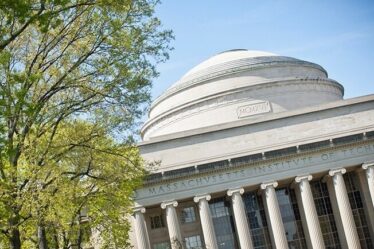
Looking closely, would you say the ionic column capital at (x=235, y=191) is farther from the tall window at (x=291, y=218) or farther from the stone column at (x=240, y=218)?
the tall window at (x=291, y=218)

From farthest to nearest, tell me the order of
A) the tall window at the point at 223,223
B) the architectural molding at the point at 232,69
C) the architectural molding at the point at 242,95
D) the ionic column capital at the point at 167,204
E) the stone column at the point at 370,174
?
the architectural molding at the point at 232,69, the architectural molding at the point at 242,95, the tall window at the point at 223,223, the stone column at the point at 370,174, the ionic column capital at the point at 167,204

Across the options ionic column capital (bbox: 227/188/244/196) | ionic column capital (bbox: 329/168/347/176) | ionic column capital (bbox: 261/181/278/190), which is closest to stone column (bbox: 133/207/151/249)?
ionic column capital (bbox: 227/188/244/196)

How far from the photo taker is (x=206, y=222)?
49.4 m

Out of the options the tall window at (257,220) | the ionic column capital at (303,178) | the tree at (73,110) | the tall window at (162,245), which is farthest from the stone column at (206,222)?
the tree at (73,110)

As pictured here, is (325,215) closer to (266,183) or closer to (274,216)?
(274,216)

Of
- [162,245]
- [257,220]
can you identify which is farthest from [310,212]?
[162,245]

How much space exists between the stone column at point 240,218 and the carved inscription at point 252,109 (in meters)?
11.5

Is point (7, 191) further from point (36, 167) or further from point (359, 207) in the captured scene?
point (359, 207)

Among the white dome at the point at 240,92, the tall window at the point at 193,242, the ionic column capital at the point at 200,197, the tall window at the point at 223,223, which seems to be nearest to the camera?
the ionic column capital at the point at 200,197

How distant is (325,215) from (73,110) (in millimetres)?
36345

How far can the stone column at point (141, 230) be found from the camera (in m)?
48.3

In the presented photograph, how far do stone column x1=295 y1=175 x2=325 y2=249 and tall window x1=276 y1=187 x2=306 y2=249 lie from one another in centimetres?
221

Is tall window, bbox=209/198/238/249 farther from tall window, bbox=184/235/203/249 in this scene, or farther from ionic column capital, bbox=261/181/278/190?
ionic column capital, bbox=261/181/278/190

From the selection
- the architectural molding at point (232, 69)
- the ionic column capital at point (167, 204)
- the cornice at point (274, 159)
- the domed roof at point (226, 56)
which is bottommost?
the ionic column capital at point (167, 204)
